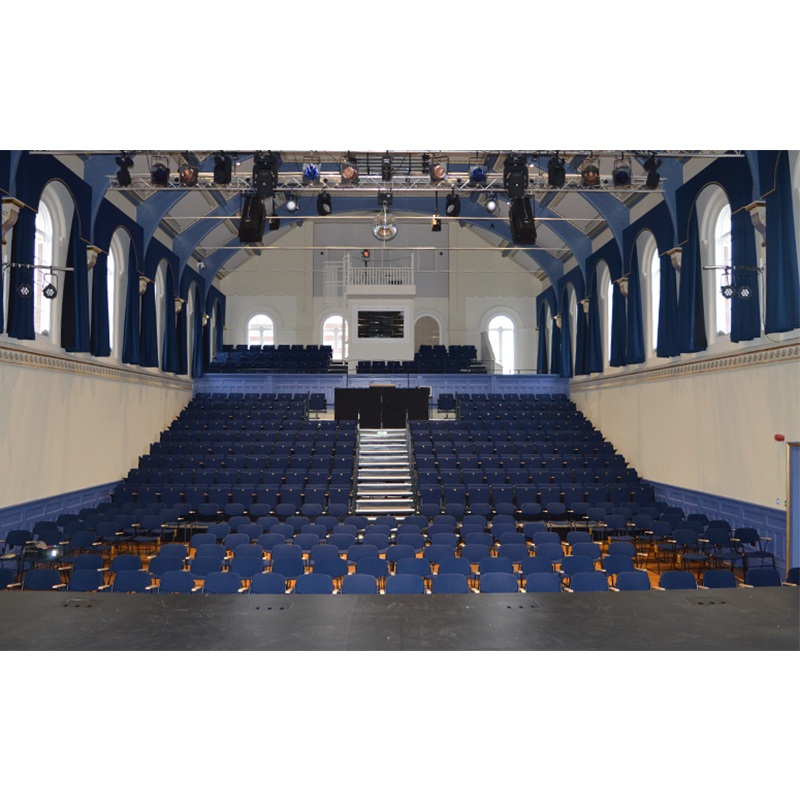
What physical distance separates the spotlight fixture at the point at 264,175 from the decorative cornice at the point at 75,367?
15.5 feet

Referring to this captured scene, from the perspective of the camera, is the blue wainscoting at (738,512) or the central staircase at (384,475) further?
the central staircase at (384,475)

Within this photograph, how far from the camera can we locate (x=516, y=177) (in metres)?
9.84

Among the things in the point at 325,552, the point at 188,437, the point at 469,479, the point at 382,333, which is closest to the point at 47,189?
the point at 188,437

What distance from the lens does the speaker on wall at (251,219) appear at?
9445mm

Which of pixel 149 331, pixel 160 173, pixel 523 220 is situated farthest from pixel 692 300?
pixel 149 331

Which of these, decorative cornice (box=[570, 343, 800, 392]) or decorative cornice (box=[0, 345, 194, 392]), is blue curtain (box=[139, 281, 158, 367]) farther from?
decorative cornice (box=[570, 343, 800, 392])

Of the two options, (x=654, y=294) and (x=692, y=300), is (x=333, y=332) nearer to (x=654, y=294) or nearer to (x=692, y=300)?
(x=654, y=294)

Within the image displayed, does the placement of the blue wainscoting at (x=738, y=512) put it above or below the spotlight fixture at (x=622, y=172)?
below

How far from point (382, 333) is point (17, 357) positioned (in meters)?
13.0

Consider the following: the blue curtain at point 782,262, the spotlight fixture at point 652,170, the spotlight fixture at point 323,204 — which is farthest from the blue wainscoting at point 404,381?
the blue curtain at point 782,262

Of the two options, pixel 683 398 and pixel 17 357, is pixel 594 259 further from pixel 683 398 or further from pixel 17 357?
pixel 17 357

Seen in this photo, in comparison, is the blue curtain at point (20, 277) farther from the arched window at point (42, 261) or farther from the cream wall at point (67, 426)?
the arched window at point (42, 261)

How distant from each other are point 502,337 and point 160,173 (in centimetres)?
1644

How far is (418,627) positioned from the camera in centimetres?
478
